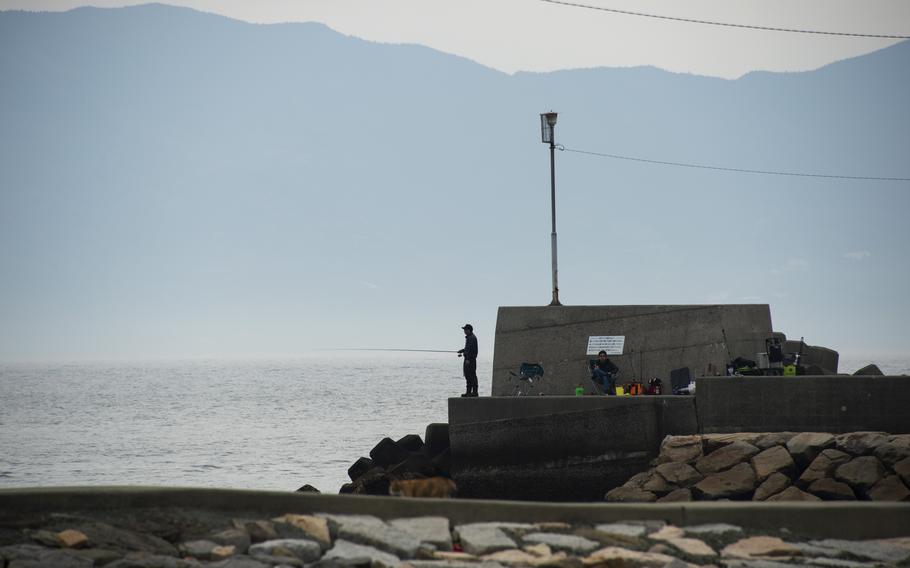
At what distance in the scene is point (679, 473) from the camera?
17797 millimetres

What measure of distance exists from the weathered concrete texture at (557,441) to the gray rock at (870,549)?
10377mm

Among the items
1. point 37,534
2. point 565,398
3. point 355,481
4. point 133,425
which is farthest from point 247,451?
point 37,534

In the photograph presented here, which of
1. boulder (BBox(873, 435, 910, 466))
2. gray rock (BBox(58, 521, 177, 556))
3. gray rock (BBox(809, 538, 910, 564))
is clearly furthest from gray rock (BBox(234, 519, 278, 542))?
boulder (BBox(873, 435, 910, 466))

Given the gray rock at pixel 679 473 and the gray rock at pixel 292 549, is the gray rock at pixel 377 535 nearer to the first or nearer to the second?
the gray rock at pixel 292 549

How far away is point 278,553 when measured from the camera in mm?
7852

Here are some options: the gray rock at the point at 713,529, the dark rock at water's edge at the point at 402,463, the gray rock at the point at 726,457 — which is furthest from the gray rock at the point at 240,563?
the dark rock at water's edge at the point at 402,463

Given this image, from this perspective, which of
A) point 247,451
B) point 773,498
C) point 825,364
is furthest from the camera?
point 247,451

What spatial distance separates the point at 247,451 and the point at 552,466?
31.2 metres

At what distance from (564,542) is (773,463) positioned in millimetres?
10054

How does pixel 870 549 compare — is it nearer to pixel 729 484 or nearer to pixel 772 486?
pixel 772 486

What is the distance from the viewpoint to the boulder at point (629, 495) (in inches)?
701

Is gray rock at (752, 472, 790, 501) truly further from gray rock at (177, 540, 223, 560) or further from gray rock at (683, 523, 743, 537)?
gray rock at (177, 540, 223, 560)

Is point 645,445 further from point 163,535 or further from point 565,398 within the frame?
point 163,535

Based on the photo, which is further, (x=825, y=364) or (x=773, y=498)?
(x=825, y=364)
